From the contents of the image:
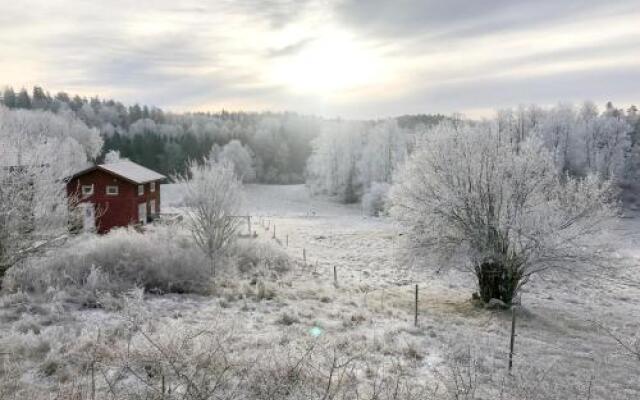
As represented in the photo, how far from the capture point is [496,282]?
18844mm

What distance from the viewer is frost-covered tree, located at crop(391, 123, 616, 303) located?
672 inches

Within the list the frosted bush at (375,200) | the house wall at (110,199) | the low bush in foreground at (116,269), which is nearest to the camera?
the low bush in foreground at (116,269)

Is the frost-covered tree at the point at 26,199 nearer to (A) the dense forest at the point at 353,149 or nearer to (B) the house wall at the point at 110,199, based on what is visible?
(B) the house wall at the point at 110,199

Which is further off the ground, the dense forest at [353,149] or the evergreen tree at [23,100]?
the evergreen tree at [23,100]

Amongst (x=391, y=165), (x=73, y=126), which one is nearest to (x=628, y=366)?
(x=391, y=165)

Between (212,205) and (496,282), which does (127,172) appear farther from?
(496,282)

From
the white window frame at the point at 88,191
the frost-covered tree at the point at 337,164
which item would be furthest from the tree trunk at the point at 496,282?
the frost-covered tree at the point at 337,164

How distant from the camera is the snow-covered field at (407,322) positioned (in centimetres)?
1092

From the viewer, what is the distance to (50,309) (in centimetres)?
1376

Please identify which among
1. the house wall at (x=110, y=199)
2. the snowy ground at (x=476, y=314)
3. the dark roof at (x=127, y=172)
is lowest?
the snowy ground at (x=476, y=314)

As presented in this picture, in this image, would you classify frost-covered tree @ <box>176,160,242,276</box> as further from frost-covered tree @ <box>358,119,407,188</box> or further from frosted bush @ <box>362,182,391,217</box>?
frost-covered tree @ <box>358,119,407,188</box>

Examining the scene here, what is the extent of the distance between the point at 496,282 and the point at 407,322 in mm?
5643

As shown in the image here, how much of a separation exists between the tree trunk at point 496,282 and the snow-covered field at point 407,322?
785 millimetres

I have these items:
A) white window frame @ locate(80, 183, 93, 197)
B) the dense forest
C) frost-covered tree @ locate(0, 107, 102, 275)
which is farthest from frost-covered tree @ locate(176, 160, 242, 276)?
the dense forest
